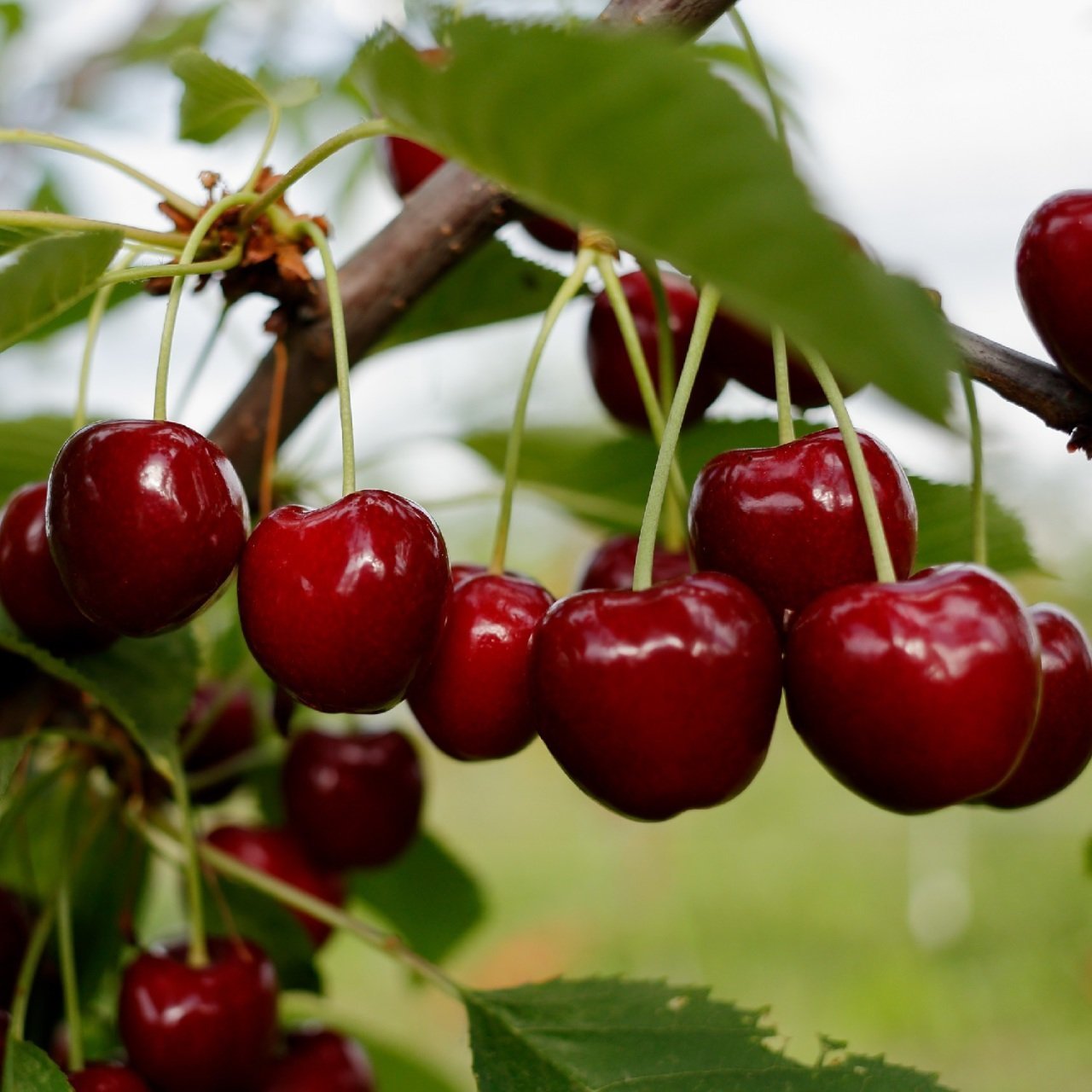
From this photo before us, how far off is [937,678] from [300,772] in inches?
26.0

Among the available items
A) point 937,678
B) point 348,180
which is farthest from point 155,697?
point 348,180

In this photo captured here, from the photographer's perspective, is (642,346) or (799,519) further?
(642,346)

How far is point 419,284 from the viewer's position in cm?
80

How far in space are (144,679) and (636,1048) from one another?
0.39 metres

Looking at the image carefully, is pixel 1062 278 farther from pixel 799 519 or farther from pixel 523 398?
pixel 523 398

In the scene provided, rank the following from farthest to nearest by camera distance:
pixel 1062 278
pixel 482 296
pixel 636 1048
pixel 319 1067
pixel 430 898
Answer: pixel 430 898 → pixel 482 296 → pixel 319 1067 → pixel 636 1048 → pixel 1062 278

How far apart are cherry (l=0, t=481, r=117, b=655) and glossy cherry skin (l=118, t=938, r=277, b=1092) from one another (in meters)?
0.25

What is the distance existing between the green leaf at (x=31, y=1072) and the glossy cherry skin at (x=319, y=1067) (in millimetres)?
232

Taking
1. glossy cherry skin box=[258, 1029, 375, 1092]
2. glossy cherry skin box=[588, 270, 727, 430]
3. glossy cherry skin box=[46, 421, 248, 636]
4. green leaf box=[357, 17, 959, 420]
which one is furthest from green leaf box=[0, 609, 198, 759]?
green leaf box=[357, 17, 959, 420]

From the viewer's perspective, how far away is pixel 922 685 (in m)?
0.51

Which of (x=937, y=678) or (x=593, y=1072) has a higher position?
(x=937, y=678)

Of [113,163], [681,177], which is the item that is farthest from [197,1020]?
[681,177]

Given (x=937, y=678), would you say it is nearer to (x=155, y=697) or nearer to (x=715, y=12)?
(x=715, y=12)

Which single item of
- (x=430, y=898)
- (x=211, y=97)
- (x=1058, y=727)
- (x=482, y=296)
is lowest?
(x=430, y=898)
